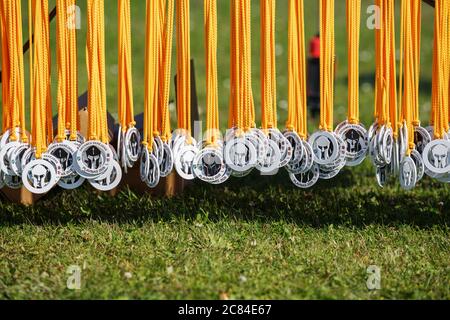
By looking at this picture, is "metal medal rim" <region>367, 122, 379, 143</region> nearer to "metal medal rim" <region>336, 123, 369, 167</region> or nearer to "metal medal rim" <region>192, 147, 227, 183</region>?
"metal medal rim" <region>336, 123, 369, 167</region>

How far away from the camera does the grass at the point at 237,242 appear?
2941mm

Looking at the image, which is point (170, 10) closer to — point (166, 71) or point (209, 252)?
point (166, 71)

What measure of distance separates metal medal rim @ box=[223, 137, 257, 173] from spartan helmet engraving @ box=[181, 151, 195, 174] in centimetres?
15

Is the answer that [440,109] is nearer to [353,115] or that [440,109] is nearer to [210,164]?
[353,115]

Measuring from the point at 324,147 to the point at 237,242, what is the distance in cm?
60

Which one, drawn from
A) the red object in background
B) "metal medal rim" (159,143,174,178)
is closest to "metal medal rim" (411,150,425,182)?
"metal medal rim" (159,143,174,178)

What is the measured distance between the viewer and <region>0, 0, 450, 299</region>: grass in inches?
116

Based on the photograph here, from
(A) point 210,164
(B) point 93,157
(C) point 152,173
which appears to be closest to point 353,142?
(A) point 210,164

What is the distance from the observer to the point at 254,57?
931cm

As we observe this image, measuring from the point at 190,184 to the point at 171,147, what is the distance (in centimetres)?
112

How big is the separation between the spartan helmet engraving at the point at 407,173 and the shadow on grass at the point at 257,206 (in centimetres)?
54

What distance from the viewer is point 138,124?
4.01 metres

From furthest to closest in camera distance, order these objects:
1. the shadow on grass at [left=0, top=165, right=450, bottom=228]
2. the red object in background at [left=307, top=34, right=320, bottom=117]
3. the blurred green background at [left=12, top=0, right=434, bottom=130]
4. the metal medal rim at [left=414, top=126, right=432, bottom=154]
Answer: the blurred green background at [left=12, top=0, right=434, bottom=130]
the red object in background at [left=307, top=34, right=320, bottom=117]
the shadow on grass at [left=0, top=165, right=450, bottom=228]
the metal medal rim at [left=414, top=126, right=432, bottom=154]

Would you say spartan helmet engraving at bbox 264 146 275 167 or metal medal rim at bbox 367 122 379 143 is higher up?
metal medal rim at bbox 367 122 379 143
